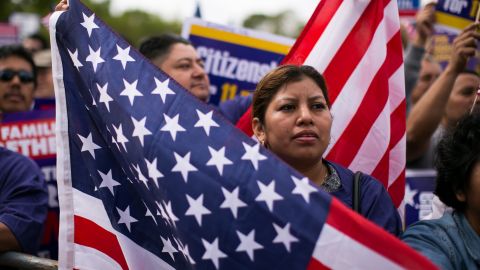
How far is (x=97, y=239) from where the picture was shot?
3271mm

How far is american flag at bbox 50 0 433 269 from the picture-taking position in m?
2.58

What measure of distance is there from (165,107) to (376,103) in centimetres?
137

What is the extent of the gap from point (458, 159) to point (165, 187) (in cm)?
111

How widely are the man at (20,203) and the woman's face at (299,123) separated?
164cm

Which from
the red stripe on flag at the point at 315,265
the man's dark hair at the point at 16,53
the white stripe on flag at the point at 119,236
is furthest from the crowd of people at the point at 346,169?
the man's dark hair at the point at 16,53

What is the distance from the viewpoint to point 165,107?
2.98 meters

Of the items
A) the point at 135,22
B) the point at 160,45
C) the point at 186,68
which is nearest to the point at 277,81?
the point at 186,68

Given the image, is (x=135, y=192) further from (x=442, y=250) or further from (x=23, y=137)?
(x=23, y=137)

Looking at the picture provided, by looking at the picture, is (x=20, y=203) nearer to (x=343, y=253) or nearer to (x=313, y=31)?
(x=313, y=31)

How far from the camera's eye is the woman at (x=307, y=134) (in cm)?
301

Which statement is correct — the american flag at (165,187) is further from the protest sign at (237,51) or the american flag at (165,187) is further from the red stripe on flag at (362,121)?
the protest sign at (237,51)

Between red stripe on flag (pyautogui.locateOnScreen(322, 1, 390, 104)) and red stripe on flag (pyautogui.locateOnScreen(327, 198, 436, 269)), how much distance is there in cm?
154

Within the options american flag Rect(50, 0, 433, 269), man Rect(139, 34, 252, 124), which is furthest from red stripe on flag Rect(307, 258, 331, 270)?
man Rect(139, 34, 252, 124)

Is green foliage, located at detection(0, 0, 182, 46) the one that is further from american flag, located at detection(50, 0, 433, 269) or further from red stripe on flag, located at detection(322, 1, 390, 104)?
american flag, located at detection(50, 0, 433, 269)
